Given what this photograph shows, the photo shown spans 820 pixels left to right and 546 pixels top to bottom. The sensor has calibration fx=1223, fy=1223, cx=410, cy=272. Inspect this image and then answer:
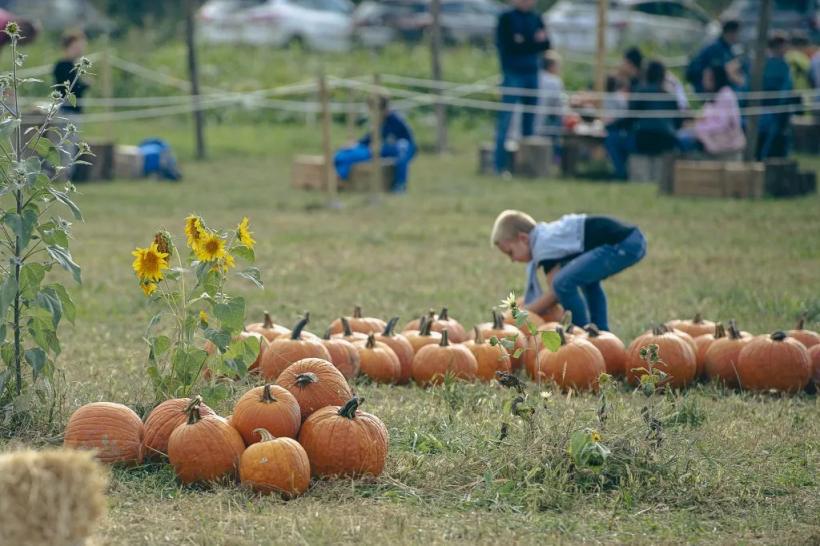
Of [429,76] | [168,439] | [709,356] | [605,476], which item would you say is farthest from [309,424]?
[429,76]

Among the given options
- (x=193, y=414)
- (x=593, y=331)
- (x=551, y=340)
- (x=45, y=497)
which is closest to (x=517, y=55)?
(x=593, y=331)

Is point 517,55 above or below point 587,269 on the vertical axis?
above

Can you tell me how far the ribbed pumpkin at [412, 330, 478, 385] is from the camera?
5.84 meters

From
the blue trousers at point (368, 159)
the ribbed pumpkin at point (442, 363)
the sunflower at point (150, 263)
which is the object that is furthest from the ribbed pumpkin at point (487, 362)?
the blue trousers at point (368, 159)

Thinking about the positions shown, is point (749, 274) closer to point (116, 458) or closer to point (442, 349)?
point (442, 349)

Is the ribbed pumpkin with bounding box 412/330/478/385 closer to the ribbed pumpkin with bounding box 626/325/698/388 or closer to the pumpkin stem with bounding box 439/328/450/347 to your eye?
the pumpkin stem with bounding box 439/328/450/347

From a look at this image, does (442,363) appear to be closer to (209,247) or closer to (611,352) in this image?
(611,352)

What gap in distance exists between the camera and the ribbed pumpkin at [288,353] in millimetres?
5461

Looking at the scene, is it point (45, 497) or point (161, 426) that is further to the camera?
point (161, 426)

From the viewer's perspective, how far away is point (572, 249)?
6.90 metres

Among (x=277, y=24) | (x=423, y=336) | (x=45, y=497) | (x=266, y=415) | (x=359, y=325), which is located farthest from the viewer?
(x=277, y=24)

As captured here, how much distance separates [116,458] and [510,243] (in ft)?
9.93

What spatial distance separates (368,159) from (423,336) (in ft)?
29.7

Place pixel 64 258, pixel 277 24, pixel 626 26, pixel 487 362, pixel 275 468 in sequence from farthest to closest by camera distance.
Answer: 1. pixel 626 26
2. pixel 277 24
3. pixel 487 362
4. pixel 64 258
5. pixel 275 468
